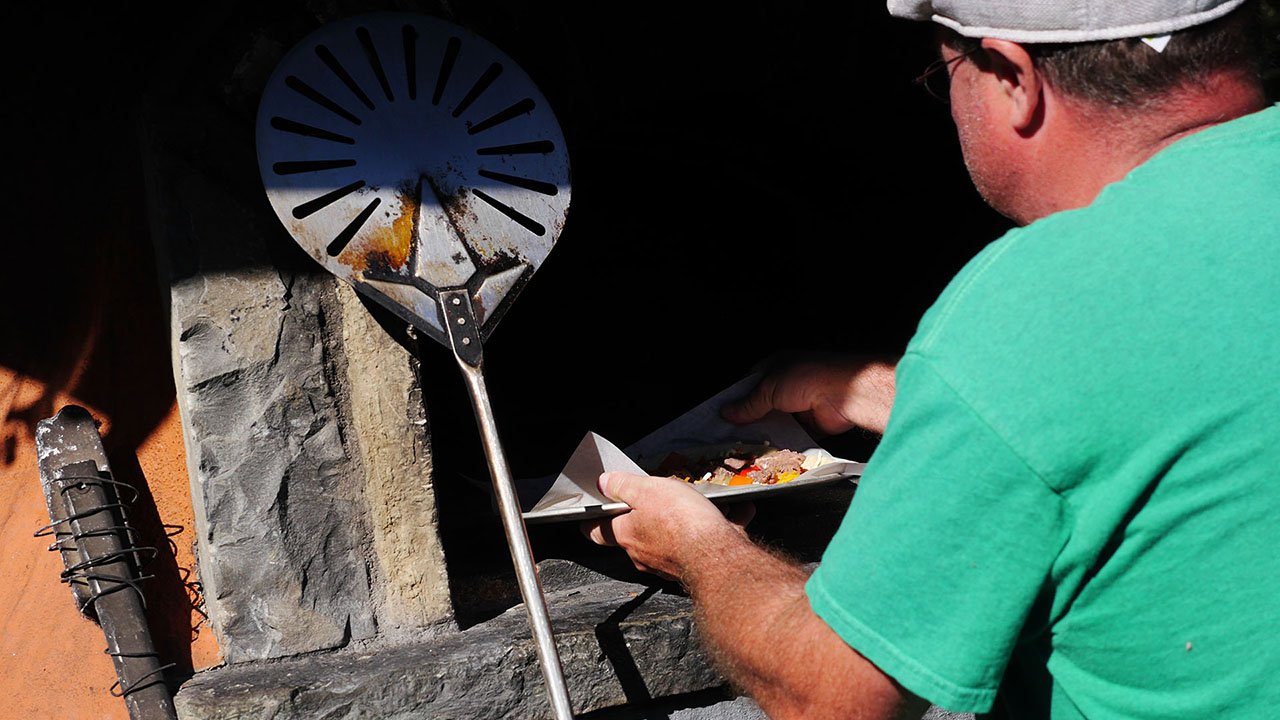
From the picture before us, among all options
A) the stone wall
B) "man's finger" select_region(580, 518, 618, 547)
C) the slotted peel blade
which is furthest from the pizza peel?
"man's finger" select_region(580, 518, 618, 547)

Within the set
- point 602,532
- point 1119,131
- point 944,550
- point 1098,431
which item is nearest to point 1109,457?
point 1098,431

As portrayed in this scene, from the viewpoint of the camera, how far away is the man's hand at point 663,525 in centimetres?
135

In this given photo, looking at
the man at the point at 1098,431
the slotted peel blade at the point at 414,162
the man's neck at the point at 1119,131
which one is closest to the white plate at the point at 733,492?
the slotted peel blade at the point at 414,162

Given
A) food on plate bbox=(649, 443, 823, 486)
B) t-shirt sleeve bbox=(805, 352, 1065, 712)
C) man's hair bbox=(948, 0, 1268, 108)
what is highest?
man's hair bbox=(948, 0, 1268, 108)

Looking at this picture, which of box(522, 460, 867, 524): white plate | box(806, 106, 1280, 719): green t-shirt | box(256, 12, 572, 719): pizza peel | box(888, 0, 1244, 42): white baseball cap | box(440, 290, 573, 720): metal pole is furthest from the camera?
box(522, 460, 867, 524): white plate

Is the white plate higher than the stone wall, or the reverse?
the stone wall

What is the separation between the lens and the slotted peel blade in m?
1.49

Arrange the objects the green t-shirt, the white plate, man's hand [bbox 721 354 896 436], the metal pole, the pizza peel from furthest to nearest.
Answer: man's hand [bbox 721 354 896 436] → the white plate → the pizza peel → the metal pole → the green t-shirt

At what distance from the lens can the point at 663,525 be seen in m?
1.44

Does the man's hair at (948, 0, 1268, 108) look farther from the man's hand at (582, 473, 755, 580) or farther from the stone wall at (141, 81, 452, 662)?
the stone wall at (141, 81, 452, 662)

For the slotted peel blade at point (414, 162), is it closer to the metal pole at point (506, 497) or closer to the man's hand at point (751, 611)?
the metal pole at point (506, 497)

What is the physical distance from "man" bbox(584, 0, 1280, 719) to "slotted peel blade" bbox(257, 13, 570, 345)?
794mm

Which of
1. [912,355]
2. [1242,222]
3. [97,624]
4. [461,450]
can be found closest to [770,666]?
[912,355]

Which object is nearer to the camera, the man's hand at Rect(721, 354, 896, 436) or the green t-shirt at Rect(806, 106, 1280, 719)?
the green t-shirt at Rect(806, 106, 1280, 719)
